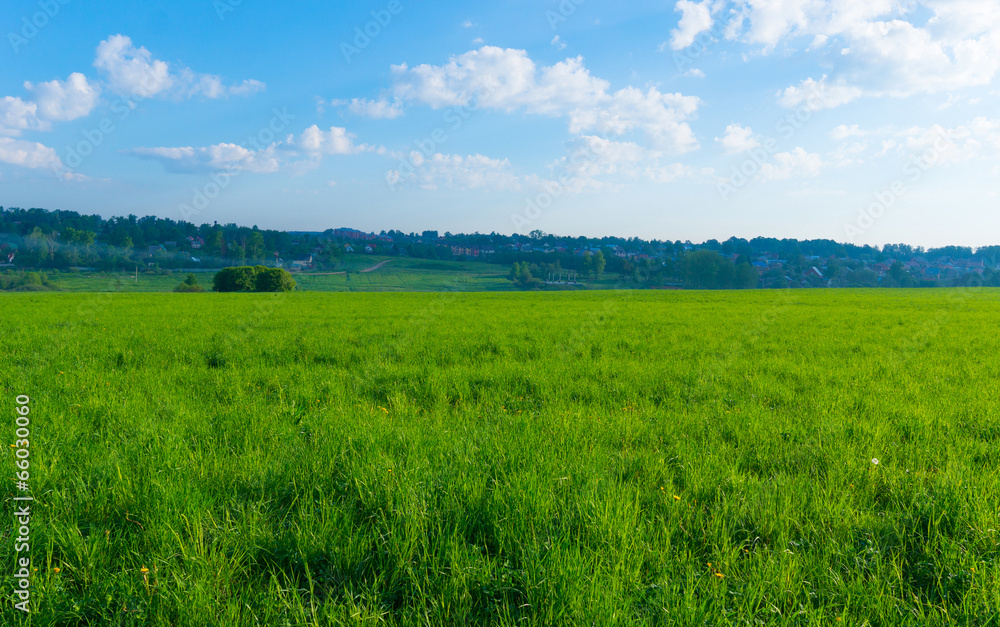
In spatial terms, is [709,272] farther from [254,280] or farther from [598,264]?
[254,280]

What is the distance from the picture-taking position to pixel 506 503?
11.3 ft

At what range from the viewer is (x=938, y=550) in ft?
10.1

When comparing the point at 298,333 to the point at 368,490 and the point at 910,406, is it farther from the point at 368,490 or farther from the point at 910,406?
the point at 910,406

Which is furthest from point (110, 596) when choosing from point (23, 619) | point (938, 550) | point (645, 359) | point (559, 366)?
point (645, 359)

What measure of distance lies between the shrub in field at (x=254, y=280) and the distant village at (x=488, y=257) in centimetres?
4242

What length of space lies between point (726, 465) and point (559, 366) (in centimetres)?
524

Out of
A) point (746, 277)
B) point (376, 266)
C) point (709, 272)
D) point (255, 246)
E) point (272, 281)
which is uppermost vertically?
point (255, 246)

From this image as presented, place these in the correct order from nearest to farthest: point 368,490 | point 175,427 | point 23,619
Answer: point 23,619, point 368,490, point 175,427

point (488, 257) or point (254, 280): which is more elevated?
point (488, 257)

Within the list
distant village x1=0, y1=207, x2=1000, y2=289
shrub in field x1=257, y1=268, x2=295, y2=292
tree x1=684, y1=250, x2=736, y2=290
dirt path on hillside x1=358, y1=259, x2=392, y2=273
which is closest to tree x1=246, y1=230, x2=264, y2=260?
distant village x1=0, y1=207, x2=1000, y2=289

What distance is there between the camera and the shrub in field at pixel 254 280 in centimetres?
7350

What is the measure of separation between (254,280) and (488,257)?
3199 inches

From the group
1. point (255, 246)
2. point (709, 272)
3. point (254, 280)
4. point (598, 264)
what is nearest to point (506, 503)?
point (254, 280)

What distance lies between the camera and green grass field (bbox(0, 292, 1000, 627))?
8.49 feet
